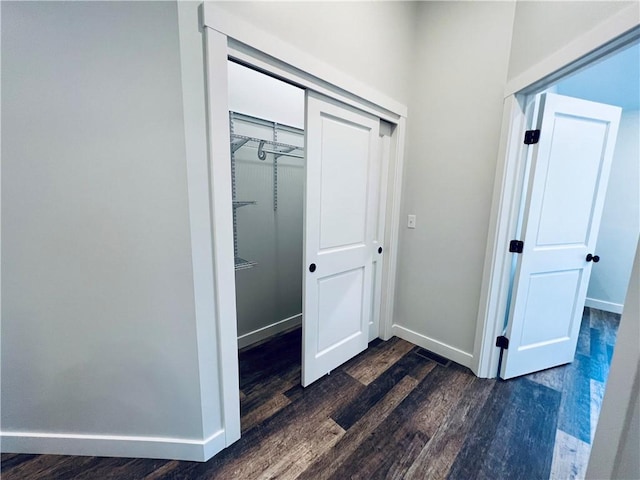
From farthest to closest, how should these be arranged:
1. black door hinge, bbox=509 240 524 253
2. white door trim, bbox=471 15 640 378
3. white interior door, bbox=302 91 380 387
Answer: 1. black door hinge, bbox=509 240 524 253
2. white interior door, bbox=302 91 380 387
3. white door trim, bbox=471 15 640 378

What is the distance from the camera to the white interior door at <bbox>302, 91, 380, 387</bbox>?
1631 millimetres

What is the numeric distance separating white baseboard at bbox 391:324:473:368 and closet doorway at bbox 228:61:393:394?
0.80ft

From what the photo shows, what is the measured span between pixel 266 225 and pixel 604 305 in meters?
4.31

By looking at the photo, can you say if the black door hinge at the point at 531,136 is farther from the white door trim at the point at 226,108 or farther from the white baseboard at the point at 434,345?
the white baseboard at the point at 434,345

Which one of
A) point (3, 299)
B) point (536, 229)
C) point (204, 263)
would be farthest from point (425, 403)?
point (3, 299)

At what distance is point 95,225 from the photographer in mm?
1114

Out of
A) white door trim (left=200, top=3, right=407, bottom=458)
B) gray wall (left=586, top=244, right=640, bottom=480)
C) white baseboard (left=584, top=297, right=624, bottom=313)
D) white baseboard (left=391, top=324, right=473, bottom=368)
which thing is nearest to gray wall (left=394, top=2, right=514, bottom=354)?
white baseboard (left=391, top=324, right=473, bottom=368)

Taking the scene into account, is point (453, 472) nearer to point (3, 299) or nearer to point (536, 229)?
point (536, 229)

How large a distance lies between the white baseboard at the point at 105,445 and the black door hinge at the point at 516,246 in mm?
2190

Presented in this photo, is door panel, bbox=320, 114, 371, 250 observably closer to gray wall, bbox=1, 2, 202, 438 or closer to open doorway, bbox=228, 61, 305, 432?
open doorway, bbox=228, 61, 305, 432

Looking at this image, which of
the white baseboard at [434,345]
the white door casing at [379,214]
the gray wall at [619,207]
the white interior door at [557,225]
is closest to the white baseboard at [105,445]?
the white door casing at [379,214]

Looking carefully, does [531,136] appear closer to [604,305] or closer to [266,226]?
[266,226]

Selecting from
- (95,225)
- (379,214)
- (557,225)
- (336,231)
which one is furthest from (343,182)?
(557,225)

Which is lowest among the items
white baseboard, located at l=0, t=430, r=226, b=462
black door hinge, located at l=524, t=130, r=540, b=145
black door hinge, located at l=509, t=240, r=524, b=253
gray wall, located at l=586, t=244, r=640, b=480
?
white baseboard, located at l=0, t=430, r=226, b=462
